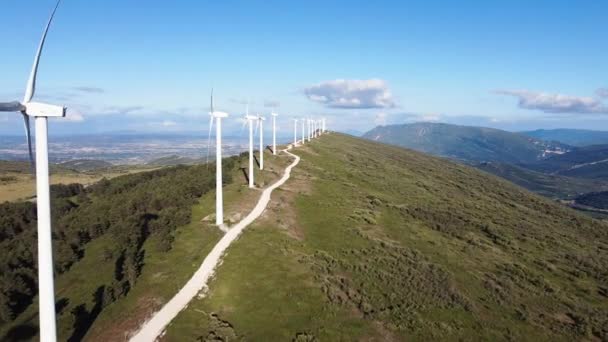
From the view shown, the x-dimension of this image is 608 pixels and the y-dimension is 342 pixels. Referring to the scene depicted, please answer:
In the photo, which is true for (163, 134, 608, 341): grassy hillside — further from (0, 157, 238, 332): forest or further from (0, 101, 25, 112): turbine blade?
(0, 101, 25, 112): turbine blade

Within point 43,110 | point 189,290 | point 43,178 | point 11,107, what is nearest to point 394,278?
point 189,290

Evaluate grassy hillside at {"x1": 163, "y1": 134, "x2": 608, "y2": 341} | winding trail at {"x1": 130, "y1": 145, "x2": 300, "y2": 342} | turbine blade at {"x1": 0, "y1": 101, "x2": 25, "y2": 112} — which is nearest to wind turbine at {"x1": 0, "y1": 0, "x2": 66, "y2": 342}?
turbine blade at {"x1": 0, "y1": 101, "x2": 25, "y2": 112}

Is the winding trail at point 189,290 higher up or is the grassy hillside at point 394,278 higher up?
the winding trail at point 189,290

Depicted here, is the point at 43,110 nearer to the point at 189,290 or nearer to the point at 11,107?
the point at 11,107

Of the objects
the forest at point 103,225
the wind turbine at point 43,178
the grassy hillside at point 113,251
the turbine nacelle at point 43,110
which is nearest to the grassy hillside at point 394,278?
the grassy hillside at point 113,251

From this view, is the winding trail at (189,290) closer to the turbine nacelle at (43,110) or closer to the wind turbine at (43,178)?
the wind turbine at (43,178)

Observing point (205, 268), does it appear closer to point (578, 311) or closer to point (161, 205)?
point (161, 205)

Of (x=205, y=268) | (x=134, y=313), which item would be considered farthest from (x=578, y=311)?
(x=134, y=313)

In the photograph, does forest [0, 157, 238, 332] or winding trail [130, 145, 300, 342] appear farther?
forest [0, 157, 238, 332]

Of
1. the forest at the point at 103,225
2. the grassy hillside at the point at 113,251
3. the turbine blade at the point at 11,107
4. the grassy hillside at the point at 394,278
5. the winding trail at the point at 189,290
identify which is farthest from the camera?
the forest at the point at 103,225
